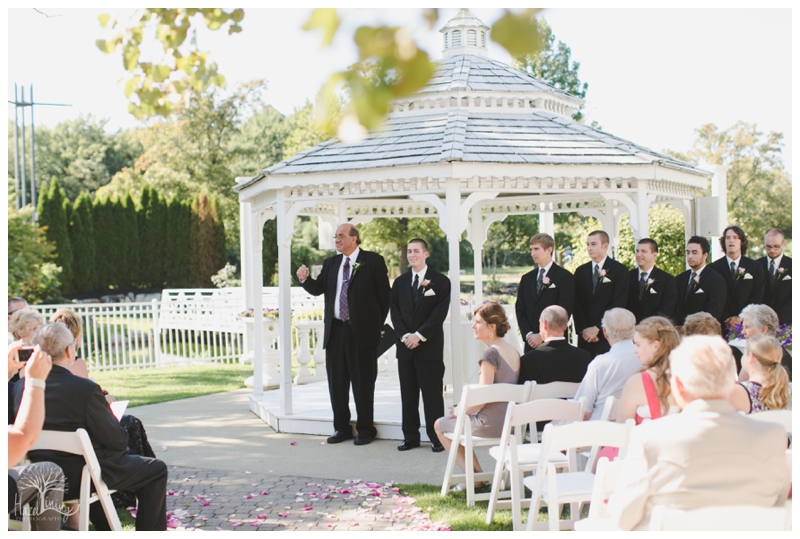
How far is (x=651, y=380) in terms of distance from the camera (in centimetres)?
482

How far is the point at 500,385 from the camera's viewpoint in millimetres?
5852

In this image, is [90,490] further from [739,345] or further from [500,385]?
[739,345]

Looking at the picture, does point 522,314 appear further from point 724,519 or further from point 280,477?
point 724,519

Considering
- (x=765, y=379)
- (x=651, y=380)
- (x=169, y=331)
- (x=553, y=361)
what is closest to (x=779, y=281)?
(x=553, y=361)

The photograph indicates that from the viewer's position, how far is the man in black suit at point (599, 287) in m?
7.83

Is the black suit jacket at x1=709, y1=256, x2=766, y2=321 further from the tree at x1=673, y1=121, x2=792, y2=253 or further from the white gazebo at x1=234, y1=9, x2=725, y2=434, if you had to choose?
the tree at x1=673, y1=121, x2=792, y2=253

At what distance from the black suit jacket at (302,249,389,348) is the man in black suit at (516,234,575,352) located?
142 centimetres

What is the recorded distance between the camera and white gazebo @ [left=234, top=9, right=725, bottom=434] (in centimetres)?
845

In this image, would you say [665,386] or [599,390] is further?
[599,390]

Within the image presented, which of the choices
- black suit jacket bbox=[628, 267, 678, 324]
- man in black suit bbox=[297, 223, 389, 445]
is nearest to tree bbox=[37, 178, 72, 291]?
man in black suit bbox=[297, 223, 389, 445]

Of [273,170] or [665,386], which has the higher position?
[273,170]

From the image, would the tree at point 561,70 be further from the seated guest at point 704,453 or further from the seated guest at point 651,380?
the seated guest at point 704,453

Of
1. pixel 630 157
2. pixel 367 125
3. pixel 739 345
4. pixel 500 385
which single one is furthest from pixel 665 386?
pixel 630 157

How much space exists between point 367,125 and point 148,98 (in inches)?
84.5
